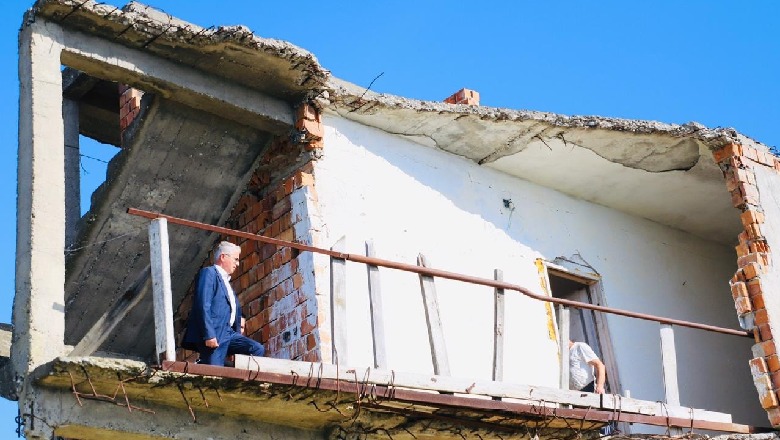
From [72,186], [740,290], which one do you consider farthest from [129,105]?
[740,290]

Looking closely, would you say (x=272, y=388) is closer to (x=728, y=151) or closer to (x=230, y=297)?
(x=230, y=297)

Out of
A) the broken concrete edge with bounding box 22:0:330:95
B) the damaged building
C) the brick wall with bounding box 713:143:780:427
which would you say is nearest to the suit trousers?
the damaged building

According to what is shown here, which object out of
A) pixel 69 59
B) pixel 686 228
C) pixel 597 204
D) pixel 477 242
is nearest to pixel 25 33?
pixel 69 59

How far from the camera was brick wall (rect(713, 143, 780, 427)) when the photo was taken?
9328mm

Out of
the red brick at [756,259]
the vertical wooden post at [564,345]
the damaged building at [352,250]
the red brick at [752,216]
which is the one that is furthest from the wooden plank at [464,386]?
the red brick at [752,216]

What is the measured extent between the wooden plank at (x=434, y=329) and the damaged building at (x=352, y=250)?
0.05 ft

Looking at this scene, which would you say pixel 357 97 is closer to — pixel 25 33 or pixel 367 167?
pixel 367 167

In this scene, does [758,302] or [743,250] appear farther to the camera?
[743,250]

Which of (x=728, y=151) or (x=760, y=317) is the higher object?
(x=728, y=151)

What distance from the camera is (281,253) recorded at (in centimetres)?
855

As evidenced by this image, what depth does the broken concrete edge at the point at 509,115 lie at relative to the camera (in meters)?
8.95

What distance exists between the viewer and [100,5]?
7551 mm

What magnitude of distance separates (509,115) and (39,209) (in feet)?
13.4

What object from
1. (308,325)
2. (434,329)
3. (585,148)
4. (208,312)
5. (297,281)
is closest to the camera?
(208,312)
